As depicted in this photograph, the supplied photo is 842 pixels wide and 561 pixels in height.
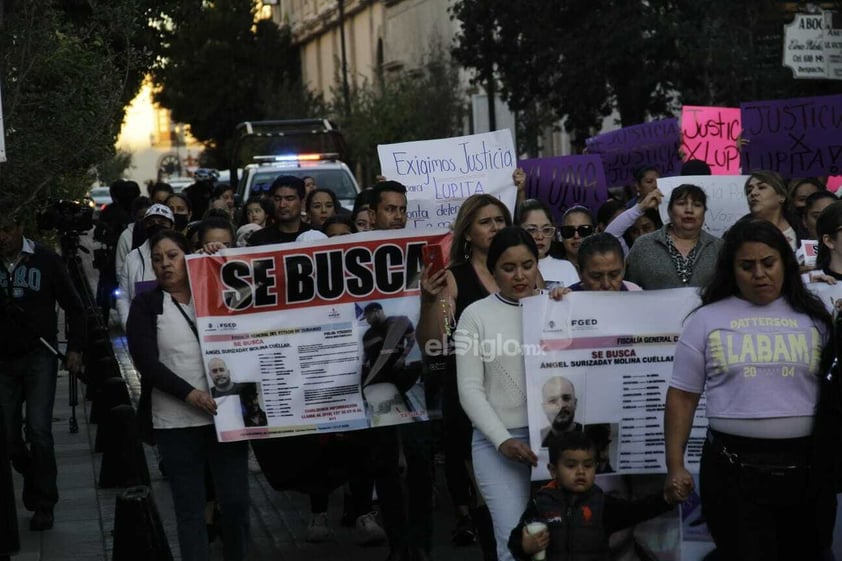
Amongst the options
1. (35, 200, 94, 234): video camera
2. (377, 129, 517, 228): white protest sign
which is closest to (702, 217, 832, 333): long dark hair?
(377, 129, 517, 228): white protest sign

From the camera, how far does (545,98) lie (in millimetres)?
32531

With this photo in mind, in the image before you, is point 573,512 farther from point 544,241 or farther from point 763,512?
point 544,241

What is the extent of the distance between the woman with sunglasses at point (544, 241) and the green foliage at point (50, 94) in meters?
2.70

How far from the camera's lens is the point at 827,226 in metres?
6.76

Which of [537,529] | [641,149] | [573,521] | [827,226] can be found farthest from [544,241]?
[641,149]

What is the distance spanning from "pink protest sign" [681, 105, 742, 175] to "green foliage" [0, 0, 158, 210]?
4.85m

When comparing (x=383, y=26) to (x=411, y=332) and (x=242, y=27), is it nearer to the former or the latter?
(x=242, y=27)

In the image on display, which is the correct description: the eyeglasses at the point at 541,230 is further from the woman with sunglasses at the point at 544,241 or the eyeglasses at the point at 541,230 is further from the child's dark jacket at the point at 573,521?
the child's dark jacket at the point at 573,521

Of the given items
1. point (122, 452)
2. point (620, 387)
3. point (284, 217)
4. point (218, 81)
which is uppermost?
point (218, 81)

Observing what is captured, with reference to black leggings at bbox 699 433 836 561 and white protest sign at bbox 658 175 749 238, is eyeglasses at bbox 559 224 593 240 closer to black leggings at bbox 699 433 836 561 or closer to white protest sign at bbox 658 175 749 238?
white protest sign at bbox 658 175 749 238

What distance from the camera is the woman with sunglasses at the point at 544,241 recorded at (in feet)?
26.7

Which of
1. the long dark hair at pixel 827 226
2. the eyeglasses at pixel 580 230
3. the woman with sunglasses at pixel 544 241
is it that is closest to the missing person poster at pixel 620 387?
the long dark hair at pixel 827 226

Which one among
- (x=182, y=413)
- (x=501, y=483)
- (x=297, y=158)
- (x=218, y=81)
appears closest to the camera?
(x=501, y=483)

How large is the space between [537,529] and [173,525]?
13.5 feet
